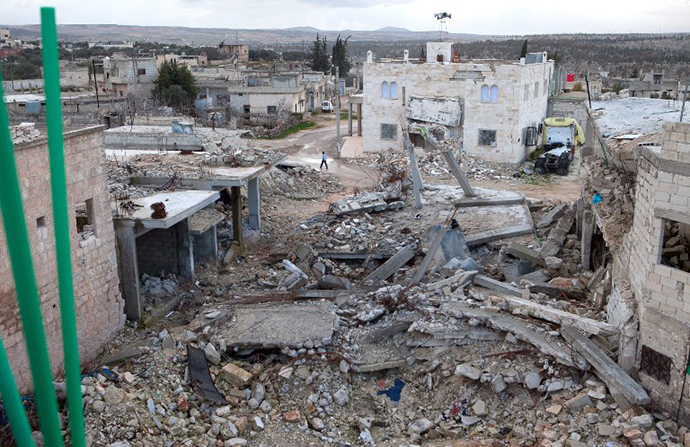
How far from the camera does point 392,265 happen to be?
1588 centimetres

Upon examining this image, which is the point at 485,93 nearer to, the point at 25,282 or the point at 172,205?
the point at 172,205

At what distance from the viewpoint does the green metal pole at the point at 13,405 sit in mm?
2699

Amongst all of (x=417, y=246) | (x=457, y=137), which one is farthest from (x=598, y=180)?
(x=457, y=137)

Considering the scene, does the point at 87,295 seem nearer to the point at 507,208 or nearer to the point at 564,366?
the point at 564,366

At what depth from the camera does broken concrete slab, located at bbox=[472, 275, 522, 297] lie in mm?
12914

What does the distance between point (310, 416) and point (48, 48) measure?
27.4ft

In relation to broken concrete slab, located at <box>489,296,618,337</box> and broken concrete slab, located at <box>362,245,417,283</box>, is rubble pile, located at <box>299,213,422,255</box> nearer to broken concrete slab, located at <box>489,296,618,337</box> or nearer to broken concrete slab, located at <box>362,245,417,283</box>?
broken concrete slab, located at <box>362,245,417,283</box>

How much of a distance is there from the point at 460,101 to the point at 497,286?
755 inches

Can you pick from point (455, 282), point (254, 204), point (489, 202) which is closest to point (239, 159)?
point (254, 204)

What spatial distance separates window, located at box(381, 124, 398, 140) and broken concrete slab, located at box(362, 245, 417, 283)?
17.6 metres

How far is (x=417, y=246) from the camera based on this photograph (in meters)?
17.1

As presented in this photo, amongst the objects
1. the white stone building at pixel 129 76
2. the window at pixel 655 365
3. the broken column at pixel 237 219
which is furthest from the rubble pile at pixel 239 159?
the white stone building at pixel 129 76

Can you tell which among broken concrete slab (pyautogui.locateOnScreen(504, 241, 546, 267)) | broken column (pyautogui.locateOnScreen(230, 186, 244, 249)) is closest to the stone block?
broken concrete slab (pyautogui.locateOnScreen(504, 241, 546, 267))

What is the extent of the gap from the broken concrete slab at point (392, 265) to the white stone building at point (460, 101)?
15.6 m
